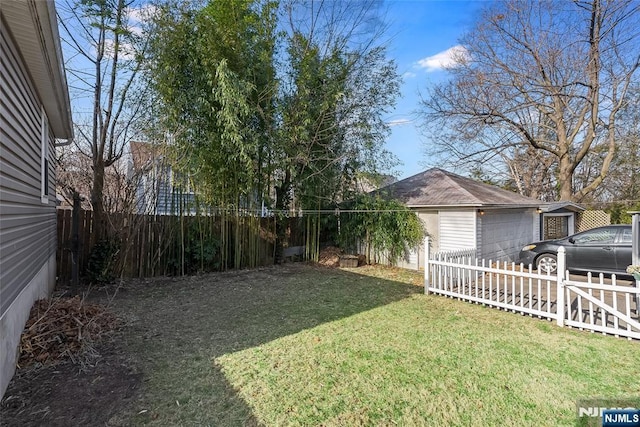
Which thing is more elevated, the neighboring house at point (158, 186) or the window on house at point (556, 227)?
the neighboring house at point (158, 186)

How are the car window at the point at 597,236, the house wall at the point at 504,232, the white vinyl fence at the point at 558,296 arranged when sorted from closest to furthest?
the white vinyl fence at the point at 558,296 → the car window at the point at 597,236 → the house wall at the point at 504,232

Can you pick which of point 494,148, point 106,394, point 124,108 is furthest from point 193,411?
point 494,148

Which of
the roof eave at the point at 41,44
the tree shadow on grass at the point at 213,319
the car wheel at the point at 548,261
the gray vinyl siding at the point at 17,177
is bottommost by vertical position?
the tree shadow on grass at the point at 213,319

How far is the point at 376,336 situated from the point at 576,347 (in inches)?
82.2

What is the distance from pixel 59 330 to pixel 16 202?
1.30 m

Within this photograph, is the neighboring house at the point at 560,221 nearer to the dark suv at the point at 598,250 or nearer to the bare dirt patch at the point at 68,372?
the dark suv at the point at 598,250

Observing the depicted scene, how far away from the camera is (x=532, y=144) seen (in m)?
13.2

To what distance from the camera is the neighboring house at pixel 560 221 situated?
10.2 meters

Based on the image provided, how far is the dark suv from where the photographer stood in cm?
653

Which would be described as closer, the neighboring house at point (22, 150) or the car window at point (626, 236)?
the neighboring house at point (22, 150)

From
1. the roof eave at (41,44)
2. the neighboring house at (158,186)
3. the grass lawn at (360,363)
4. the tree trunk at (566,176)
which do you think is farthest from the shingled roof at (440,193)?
the roof eave at (41,44)

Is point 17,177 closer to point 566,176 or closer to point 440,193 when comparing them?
point 440,193

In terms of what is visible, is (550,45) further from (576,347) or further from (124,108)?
(124,108)

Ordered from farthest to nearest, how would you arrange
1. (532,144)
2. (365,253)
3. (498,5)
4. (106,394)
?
(532,144) < (498,5) < (365,253) < (106,394)
